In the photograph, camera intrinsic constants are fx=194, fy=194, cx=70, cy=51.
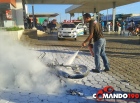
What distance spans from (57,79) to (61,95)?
2.94ft

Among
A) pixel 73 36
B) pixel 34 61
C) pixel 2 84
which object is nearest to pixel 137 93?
pixel 34 61

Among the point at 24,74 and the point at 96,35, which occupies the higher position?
the point at 96,35

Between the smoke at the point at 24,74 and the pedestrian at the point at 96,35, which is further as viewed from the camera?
the pedestrian at the point at 96,35

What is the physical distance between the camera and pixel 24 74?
17.4 ft

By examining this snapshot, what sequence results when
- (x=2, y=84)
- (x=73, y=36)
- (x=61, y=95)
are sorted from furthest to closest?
(x=73, y=36) < (x=2, y=84) < (x=61, y=95)

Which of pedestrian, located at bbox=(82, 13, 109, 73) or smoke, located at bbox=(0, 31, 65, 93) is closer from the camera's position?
smoke, located at bbox=(0, 31, 65, 93)

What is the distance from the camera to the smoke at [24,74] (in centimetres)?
494

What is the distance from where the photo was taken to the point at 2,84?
5.12 meters

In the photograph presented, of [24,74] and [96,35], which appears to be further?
[96,35]

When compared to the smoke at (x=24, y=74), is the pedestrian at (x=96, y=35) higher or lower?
higher

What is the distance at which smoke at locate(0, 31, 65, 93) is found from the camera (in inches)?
194

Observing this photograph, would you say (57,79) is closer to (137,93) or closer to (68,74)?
(68,74)

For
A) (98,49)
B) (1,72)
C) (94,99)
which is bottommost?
(94,99)

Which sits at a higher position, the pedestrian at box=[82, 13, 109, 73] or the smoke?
the pedestrian at box=[82, 13, 109, 73]
